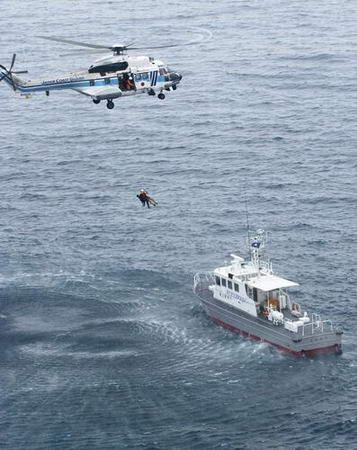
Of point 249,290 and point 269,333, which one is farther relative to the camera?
point 249,290

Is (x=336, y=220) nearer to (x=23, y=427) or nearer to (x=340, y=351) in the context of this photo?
(x=340, y=351)

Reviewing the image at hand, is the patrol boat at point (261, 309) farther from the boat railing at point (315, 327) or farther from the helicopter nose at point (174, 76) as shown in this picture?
the helicopter nose at point (174, 76)

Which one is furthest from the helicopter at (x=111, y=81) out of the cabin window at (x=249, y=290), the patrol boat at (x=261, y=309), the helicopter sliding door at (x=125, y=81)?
the cabin window at (x=249, y=290)

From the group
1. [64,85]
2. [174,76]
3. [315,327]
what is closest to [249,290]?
[315,327]

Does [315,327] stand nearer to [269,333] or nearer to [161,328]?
[269,333]

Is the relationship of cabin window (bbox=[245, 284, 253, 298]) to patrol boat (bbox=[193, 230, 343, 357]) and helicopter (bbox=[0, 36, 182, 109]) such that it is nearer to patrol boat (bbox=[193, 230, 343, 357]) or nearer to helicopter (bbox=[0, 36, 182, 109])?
patrol boat (bbox=[193, 230, 343, 357])

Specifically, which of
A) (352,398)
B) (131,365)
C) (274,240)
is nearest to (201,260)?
(274,240)
